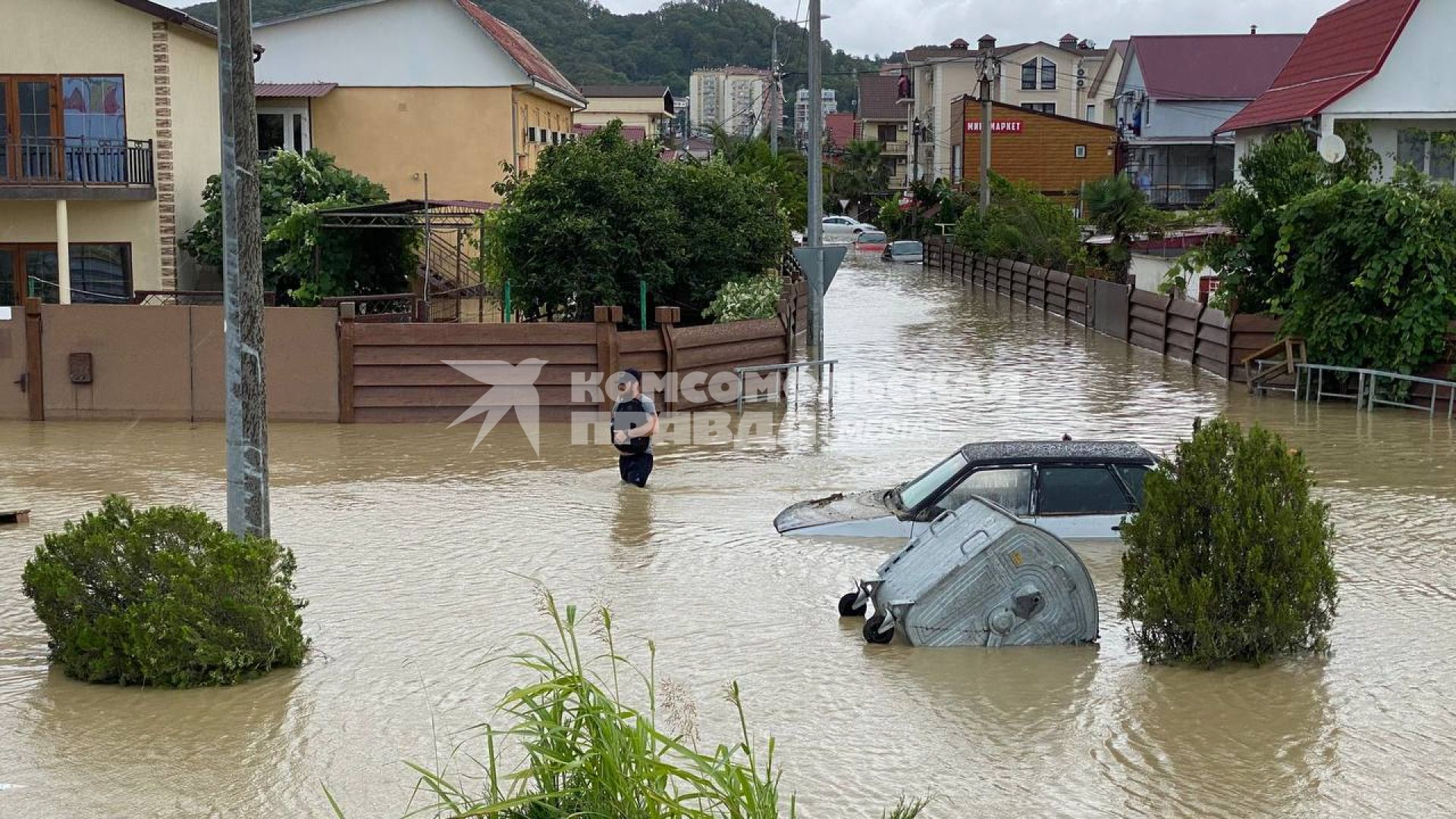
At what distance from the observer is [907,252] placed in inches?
2773

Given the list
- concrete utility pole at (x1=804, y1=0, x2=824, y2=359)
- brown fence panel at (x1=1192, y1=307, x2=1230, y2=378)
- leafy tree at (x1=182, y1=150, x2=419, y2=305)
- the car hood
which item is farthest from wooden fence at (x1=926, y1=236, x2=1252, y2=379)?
leafy tree at (x1=182, y1=150, x2=419, y2=305)

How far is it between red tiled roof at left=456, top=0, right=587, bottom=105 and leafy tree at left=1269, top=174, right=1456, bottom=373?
22.3m

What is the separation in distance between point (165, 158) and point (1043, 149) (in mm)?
55639

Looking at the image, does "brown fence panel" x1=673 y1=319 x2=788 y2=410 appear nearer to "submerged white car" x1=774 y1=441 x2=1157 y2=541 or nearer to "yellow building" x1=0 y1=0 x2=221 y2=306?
"submerged white car" x1=774 y1=441 x2=1157 y2=541

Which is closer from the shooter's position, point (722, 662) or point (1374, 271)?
point (722, 662)

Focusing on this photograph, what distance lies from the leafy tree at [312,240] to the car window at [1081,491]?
19957 mm

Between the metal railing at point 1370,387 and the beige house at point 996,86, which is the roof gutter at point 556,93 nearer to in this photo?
the metal railing at point 1370,387

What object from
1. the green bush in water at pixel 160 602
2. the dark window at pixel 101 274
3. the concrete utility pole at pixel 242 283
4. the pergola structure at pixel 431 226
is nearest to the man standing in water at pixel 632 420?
the concrete utility pole at pixel 242 283

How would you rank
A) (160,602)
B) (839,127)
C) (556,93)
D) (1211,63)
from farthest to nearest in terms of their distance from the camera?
1. (839,127)
2. (1211,63)
3. (556,93)
4. (160,602)

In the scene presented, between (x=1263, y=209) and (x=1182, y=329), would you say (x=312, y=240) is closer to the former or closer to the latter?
(x=1182, y=329)

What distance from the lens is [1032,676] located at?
10359 mm

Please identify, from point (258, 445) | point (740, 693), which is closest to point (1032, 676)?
point (740, 693)

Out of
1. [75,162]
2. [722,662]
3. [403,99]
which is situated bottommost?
[722,662]

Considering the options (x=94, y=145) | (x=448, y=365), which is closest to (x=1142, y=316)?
(x=448, y=365)
